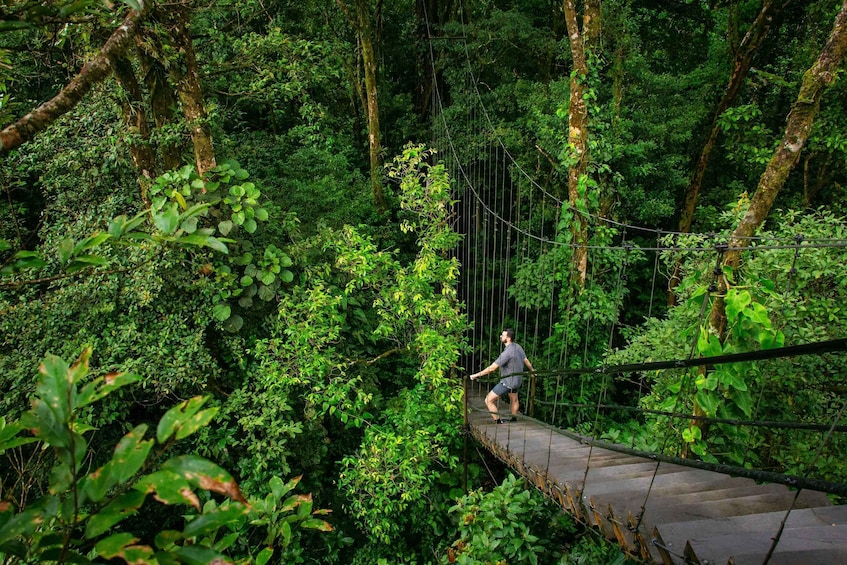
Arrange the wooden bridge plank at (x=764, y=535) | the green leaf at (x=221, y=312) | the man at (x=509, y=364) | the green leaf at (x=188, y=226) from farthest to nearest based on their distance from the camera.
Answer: the man at (x=509, y=364) → the green leaf at (x=221, y=312) → the wooden bridge plank at (x=764, y=535) → the green leaf at (x=188, y=226)

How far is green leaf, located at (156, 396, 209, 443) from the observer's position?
448 millimetres

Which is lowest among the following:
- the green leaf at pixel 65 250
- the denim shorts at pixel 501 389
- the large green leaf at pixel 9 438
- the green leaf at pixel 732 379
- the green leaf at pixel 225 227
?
the denim shorts at pixel 501 389

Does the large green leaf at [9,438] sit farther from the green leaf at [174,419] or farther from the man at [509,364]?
the man at [509,364]

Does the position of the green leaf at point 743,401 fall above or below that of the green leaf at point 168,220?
below

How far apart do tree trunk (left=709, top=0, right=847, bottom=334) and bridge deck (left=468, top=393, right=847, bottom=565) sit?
74 centimetres

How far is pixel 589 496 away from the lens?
72.1 inches

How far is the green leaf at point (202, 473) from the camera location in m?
0.44

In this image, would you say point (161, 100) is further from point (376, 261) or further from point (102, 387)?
point (102, 387)

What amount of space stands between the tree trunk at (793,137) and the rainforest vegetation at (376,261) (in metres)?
0.01

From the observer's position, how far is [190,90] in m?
3.26

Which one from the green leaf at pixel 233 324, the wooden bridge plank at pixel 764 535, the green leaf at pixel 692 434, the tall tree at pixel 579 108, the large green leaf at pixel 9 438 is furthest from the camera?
the tall tree at pixel 579 108

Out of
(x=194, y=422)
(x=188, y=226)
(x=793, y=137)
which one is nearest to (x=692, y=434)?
(x=793, y=137)

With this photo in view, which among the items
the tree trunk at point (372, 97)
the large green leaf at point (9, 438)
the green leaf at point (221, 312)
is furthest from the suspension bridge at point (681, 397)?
the green leaf at point (221, 312)

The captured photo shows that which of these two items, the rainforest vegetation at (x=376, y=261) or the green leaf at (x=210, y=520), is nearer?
the green leaf at (x=210, y=520)
